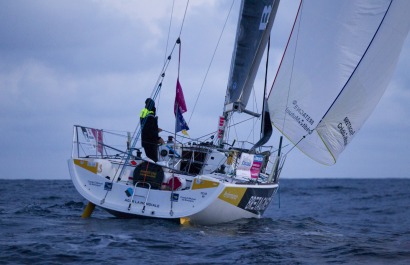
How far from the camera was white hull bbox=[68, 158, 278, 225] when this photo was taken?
11.0 m

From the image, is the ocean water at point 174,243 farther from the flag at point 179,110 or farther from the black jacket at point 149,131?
the flag at point 179,110

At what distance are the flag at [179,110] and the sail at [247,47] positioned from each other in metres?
1.53

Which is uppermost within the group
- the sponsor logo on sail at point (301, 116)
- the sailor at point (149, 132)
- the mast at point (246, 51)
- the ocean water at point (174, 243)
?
the mast at point (246, 51)

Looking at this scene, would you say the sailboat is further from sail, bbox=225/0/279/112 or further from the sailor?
sail, bbox=225/0/279/112

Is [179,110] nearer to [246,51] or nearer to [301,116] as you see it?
[246,51]

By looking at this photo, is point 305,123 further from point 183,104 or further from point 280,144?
point 183,104

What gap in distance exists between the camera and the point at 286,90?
12.6 m

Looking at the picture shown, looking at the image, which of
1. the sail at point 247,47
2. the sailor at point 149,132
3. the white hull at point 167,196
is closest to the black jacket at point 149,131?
the sailor at point 149,132

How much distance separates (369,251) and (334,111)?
10.5 ft

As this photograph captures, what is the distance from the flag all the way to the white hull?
83.6 inches

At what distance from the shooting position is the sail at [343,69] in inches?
462

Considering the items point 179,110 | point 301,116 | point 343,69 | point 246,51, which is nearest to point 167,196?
point 179,110

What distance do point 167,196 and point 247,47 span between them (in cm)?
490

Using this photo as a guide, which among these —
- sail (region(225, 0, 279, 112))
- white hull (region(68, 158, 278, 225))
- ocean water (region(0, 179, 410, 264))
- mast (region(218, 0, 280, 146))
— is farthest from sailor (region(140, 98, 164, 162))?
sail (region(225, 0, 279, 112))
